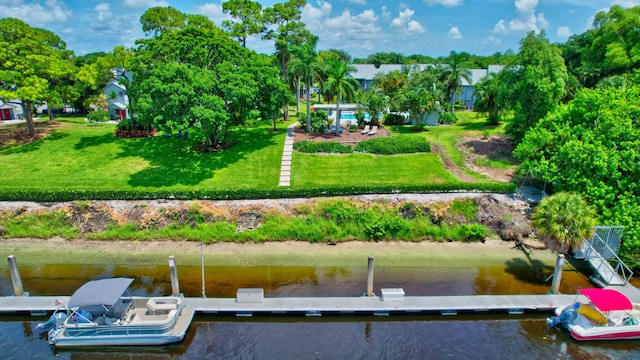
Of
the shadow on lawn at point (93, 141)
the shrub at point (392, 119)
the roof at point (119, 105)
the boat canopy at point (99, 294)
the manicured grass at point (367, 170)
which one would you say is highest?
the roof at point (119, 105)

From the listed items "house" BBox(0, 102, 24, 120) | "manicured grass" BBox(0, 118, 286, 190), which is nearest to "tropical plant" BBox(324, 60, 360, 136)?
"manicured grass" BBox(0, 118, 286, 190)

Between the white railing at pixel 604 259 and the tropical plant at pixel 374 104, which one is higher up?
the tropical plant at pixel 374 104

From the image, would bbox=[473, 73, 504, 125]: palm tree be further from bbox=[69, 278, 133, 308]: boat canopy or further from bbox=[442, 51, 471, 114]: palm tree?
bbox=[69, 278, 133, 308]: boat canopy

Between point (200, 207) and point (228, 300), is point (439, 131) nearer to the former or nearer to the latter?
point (200, 207)

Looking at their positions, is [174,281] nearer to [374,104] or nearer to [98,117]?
[374,104]

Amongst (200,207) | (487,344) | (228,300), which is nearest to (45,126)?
(200,207)

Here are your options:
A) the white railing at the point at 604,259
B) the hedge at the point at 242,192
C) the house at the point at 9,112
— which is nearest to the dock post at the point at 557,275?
the white railing at the point at 604,259

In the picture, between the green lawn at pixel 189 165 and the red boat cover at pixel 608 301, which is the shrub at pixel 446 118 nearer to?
the green lawn at pixel 189 165
